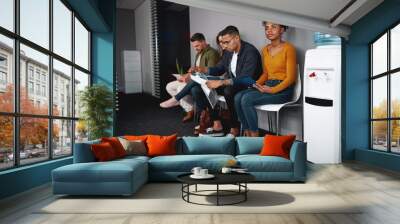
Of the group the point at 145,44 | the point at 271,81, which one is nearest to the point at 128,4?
the point at 145,44

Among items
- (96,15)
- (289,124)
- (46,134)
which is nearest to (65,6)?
(96,15)

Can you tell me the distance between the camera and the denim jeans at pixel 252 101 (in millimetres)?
9188

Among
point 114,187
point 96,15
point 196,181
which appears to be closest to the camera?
point 196,181

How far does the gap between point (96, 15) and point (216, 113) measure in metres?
3.43

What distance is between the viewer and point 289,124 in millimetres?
9266

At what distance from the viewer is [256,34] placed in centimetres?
940

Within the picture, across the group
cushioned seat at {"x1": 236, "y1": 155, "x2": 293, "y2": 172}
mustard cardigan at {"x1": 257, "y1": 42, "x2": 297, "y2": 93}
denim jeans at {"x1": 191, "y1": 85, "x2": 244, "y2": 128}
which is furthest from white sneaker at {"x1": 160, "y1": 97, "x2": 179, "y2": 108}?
cushioned seat at {"x1": 236, "y1": 155, "x2": 293, "y2": 172}

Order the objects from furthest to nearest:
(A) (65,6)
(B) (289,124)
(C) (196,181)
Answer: (B) (289,124)
(A) (65,6)
(C) (196,181)

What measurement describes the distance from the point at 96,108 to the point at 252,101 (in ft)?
11.6

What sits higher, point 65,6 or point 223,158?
point 65,6

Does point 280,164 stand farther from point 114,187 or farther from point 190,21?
point 190,21

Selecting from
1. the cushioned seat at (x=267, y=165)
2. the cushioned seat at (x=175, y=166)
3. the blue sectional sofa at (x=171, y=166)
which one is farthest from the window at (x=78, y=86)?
the cushioned seat at (x=267, y=165)

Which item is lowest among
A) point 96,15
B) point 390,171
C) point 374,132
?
point 390,171

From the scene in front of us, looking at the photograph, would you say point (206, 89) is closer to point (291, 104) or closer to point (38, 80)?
point (291, 104)
